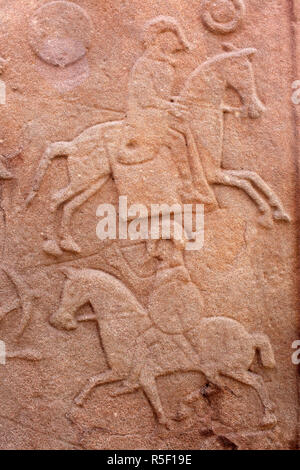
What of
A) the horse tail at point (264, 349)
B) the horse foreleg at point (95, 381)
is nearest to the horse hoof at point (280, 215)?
the horse tail at point (264, 349)

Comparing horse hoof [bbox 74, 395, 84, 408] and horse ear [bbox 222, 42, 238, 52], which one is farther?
horse ear [bbox 222, 42, 238, 52]

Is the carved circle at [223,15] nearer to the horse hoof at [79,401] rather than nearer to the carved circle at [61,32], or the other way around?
the carved circle at [61,32]

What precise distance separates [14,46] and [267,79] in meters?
1.30

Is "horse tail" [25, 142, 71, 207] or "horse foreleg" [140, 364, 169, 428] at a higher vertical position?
"horse tail" [25, 142, 71, 207]

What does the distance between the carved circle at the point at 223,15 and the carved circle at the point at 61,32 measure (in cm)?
60

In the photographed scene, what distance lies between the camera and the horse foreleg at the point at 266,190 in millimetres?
2711

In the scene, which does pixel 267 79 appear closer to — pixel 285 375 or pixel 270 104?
pixel 270 104

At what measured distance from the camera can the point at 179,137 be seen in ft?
8.79

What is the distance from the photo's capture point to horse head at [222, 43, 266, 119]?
2709 mm

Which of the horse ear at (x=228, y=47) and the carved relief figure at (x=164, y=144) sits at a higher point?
the horse ear at (x=228, y=47)

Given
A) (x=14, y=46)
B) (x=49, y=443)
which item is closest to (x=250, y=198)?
(x=14, y=46)

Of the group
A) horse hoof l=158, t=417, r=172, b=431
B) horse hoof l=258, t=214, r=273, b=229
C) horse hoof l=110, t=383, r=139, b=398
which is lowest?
horse hoof l=158, t=417, r=172, b=431

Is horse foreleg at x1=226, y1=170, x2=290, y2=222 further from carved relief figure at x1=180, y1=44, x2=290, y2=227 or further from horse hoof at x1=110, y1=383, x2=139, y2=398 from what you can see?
horse hoof at x1=110, y1=383, x2=139, y2=398

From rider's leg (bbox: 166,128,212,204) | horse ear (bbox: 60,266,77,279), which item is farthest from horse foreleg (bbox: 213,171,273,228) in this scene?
horse ear (bbox: 60,266,77,279)
